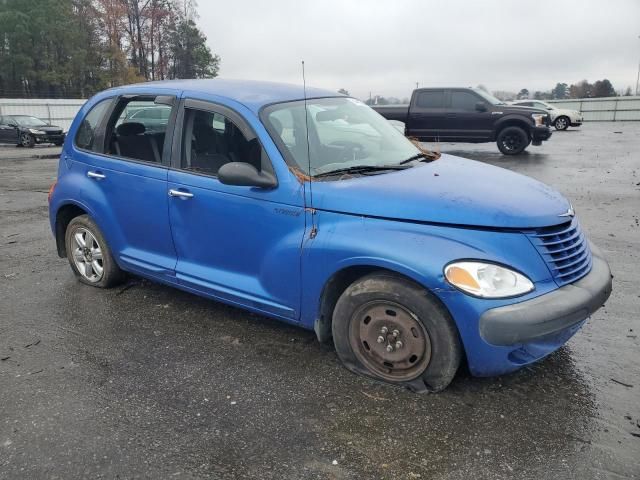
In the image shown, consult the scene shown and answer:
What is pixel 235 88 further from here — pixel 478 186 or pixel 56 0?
pixel 56 0

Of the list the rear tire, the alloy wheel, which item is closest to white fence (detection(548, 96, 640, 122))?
the rear tire

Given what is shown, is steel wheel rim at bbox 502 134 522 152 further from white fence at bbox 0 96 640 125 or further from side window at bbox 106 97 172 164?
white fence at bbox 0 96 640 125

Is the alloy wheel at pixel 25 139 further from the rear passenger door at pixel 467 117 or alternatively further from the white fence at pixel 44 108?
the rear passenger door at pixel 467 117

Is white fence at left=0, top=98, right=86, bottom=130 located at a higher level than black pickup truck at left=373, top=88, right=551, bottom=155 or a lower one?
higher

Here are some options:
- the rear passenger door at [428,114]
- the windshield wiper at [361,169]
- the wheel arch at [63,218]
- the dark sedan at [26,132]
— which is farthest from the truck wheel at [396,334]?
the dark sedan at [26,132]

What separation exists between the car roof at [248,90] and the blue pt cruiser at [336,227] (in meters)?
0.02

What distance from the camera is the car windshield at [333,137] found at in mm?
3635

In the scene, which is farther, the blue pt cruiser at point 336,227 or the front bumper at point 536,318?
the blue pt cruiser at point 336,227

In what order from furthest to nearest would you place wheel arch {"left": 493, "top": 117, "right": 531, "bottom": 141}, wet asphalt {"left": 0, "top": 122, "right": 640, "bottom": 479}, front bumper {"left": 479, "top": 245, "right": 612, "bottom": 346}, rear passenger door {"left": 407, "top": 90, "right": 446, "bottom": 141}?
rear passenger door {"left": 407, "top": 90, "right": 446, "bottom": 141}
wheel arch {"left": 493, "top": 117, "right": 531, "bottom": 141}
front bumper {"left": 479, "top": 245, "right": 612, "bottom": 346}
wet asphalt {"left": 0, "top": 122, "right": 640, "bottom": 479}

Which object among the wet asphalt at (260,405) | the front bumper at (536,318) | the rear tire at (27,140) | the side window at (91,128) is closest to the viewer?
the wet asphalt at (260,405)

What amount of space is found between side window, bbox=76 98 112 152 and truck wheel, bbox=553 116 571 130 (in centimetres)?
2759

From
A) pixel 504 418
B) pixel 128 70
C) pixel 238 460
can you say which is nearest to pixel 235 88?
pixel 238 460

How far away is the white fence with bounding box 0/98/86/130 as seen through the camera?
31.9m

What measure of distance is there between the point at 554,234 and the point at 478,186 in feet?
1.76
